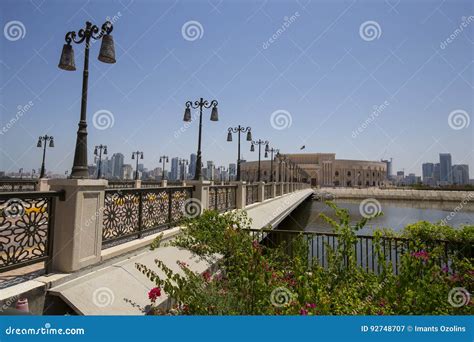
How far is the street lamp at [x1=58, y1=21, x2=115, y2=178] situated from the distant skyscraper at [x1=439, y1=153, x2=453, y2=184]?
17179cm

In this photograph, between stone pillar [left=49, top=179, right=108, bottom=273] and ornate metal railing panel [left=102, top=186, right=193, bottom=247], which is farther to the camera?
ornate metal railing panel [left=102, top=186, right=193, bottom=247]

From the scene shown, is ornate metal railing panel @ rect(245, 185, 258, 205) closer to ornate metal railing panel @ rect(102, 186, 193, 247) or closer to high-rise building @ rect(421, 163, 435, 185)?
ornate metal railing panel @ rect(102, 186, 193, 247)

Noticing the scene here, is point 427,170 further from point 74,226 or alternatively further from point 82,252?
point 74,226

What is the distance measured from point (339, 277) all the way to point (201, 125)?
30.3ft

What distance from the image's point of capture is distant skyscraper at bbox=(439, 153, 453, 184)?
144 metres

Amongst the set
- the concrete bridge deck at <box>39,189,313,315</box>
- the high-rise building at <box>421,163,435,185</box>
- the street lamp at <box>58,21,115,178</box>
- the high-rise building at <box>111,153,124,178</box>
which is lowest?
the concrete bridge deck at <box>39,189,313,315</box>

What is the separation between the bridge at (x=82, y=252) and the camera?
4.44 meters

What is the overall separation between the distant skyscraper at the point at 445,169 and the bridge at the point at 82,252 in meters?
171

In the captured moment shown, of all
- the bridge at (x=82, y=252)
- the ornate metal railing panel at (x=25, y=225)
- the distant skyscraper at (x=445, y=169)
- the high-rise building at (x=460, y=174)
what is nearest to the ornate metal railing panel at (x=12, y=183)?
the bridge at (x=82, y=252)

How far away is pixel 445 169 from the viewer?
14675 centimetres

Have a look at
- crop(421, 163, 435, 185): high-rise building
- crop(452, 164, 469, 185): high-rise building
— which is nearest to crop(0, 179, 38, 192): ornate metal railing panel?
crop(452, 164, 469, 185): high-rise building

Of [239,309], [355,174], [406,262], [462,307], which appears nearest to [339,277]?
[406,262]

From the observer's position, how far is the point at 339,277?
6031mm

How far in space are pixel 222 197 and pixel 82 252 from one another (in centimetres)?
905
